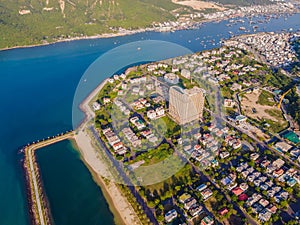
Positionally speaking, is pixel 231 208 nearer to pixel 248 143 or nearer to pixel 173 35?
pixel 248 143

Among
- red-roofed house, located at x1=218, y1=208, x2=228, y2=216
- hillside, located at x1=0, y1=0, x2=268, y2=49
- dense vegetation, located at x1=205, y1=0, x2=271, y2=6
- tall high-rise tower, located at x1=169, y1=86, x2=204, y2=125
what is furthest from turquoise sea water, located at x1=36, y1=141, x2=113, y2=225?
dense vegetation, located at x1=205, y1=0, x2=271, y2=6

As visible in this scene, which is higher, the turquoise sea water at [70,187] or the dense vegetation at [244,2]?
the dense vegetation at [244,2]

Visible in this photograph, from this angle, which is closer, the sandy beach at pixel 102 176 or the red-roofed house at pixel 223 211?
the red-roofed house at pixel 223 211

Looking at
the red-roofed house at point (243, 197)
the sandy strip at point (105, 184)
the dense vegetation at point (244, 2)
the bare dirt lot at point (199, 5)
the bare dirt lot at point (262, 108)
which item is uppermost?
the dense vegetation at point (244, 2)

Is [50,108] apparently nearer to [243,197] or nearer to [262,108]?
[243,197]

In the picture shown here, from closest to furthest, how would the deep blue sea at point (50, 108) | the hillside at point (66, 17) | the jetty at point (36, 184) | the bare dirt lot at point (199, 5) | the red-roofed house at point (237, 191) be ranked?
the jetty at point (36, 184) < the red-roofed house at point (237, 191) < the deep blue sea at point (50, 108) < the hillside at point (66, 17) < the bare dirt lot at point (199, 5)

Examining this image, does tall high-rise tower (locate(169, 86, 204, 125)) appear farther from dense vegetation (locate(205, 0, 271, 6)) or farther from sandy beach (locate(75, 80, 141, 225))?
dense vegetation (locate(205, 0, 271, 6))

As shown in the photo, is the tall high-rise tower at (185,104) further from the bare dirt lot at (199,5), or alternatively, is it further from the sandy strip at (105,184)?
the bare dirt lot at (199,5)

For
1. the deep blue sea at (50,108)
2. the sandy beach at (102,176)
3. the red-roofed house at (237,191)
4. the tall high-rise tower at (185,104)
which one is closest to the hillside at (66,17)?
the deep blue sea at (50,108)
